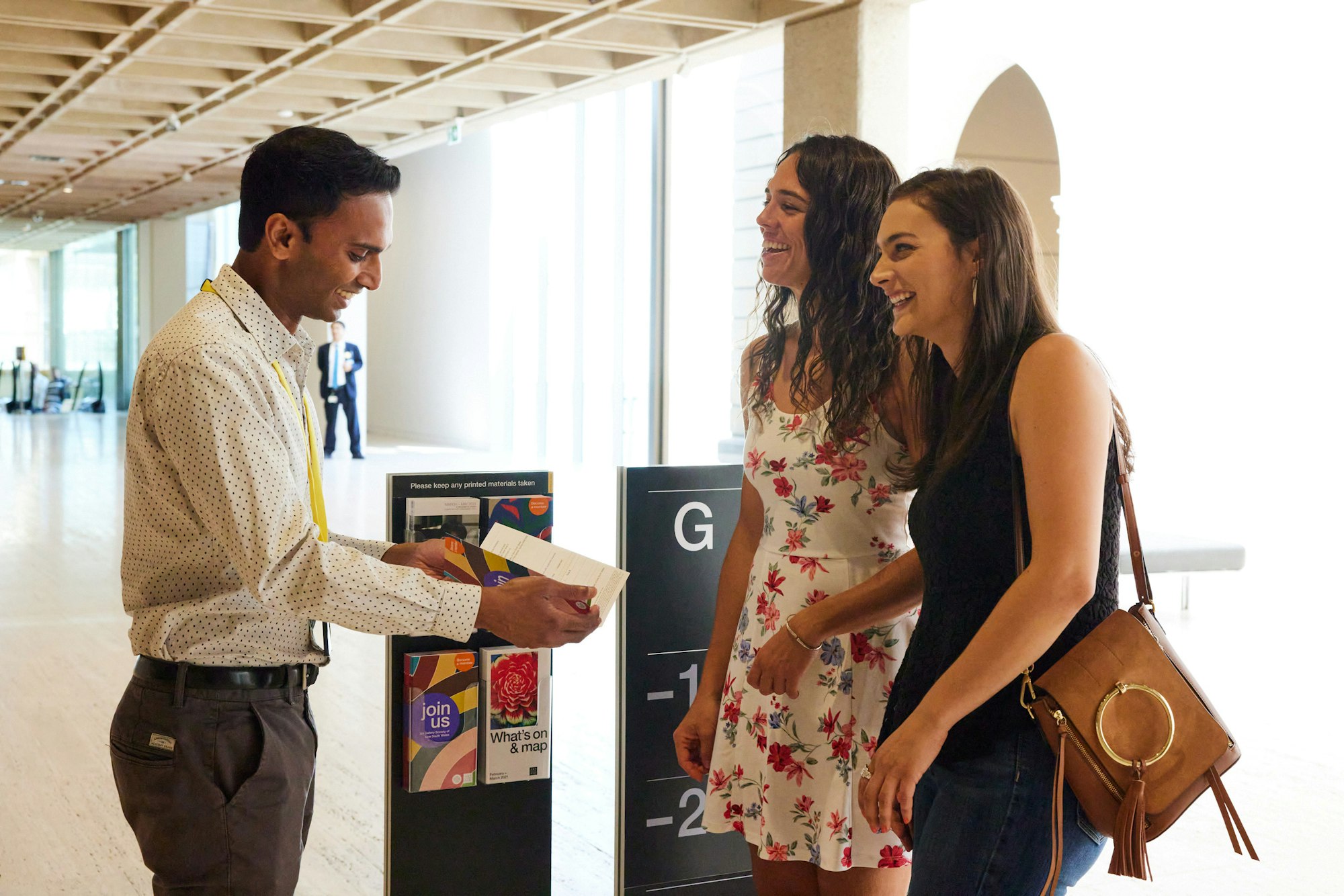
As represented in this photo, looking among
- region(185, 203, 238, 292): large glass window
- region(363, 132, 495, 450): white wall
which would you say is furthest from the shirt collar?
region(185, 203, 238, 292): large glass window

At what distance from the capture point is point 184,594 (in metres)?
1.82

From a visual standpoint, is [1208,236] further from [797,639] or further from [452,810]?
[797,639]

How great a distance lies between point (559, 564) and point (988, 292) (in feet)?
2.81

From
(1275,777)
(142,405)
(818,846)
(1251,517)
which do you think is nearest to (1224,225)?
(1251,517)

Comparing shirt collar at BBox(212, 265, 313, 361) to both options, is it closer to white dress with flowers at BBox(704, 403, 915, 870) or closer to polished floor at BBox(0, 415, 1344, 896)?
white dress with flowers at BBox(704, 403, 915, 870)

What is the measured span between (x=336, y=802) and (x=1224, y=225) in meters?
8.00

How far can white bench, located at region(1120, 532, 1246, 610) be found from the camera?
7184 mm

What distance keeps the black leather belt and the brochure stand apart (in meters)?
0.71

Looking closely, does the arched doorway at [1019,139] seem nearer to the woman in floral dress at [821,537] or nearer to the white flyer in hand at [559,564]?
the woman in floral dress at [821,537]

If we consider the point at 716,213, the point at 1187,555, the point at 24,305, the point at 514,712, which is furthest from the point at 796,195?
the point at 24,305

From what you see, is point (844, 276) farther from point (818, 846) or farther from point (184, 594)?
point (184, 594)

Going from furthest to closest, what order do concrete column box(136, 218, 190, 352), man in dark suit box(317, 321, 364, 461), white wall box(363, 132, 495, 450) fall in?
1. concrete column box(136, 218, 190, 352)
2. white wall box(363, 132, 495, 450)
3. man in dark suit box(317, 321, 364, 461)

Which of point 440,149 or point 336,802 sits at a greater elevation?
point 440,149

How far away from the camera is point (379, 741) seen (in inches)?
188
